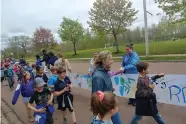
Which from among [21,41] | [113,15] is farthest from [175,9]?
[21,41]

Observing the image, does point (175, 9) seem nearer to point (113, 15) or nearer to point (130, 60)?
point (113, 15)

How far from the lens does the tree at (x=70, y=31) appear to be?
4609 centimetres

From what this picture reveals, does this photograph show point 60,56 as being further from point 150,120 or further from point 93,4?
point 93,4

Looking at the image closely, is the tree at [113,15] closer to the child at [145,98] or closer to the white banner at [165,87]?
the white banner at [165,87]

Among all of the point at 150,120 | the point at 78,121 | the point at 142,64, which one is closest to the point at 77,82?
the point at 78,121

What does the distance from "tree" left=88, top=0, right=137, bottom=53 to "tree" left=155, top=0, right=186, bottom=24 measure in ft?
32.6

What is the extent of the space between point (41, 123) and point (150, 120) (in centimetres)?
253

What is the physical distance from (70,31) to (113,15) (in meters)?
13.1

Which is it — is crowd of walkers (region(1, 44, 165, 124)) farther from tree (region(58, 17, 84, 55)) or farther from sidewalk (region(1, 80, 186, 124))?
tree (region(58, 17, 84, 55))

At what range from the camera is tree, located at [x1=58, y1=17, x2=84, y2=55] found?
1815 inches

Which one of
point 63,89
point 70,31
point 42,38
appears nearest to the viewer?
point 63,89

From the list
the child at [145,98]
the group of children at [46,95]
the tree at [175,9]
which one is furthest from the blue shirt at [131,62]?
the tree at [175,9]

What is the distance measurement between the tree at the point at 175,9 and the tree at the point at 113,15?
994 cm

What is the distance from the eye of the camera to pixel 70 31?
46031mm
